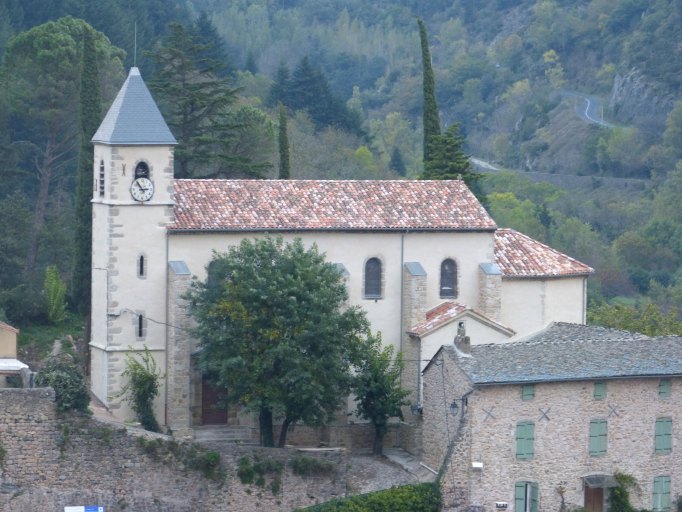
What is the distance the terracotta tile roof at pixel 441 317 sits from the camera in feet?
178

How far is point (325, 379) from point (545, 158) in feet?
267

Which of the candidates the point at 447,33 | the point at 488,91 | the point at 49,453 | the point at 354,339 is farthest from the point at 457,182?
the point at 447,33

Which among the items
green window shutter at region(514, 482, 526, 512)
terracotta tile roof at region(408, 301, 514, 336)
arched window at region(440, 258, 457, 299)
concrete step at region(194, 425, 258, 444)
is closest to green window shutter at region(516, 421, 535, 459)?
green window shutter at region(514, 482, 526, 512)

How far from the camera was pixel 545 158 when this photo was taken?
425 ft

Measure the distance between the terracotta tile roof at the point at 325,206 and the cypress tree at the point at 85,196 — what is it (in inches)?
219

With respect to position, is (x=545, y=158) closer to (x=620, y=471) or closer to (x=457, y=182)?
(x=457, y=182)

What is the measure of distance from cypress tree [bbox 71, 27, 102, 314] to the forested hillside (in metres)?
0.45

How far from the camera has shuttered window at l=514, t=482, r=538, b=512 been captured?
48.6 metres

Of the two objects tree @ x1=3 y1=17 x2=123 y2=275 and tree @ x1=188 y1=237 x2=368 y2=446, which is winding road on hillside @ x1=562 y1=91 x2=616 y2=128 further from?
tree @ x1=188 y1=237 x2=368 y2=446

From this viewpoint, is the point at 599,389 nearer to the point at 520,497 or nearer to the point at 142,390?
the point at 520,497

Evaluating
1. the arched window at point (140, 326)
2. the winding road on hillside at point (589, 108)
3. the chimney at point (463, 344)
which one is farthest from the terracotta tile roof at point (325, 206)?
the winding road on hillside at point (589, 108)

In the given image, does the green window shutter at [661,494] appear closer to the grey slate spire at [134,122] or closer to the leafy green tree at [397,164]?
the grey slate spire at [134,122]

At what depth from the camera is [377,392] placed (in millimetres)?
52031

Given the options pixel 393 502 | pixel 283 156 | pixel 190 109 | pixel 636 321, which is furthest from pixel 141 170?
pixel 636 321
